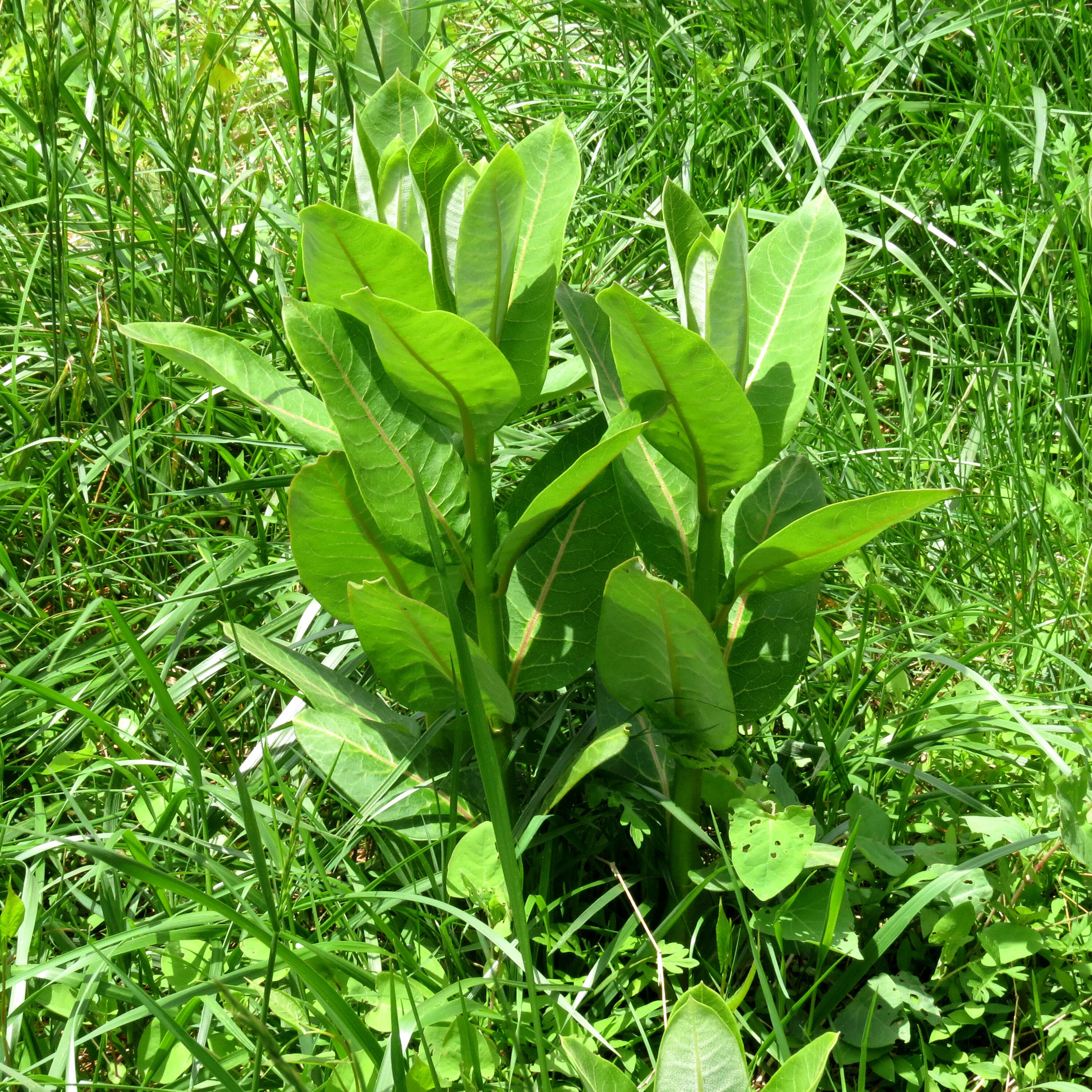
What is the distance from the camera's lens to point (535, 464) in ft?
4.72

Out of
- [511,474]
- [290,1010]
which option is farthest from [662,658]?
[511,474]

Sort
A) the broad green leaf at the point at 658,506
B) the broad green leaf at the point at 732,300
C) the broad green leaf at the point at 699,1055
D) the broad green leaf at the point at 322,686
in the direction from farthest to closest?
the broad green leaf at the point at 322,686, the broad green leaf at the point at 658,506, the broad green leaf at the point at 732,300, the broad green leaf at the point at 699,1055

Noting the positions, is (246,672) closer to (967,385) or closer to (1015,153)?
(967,385)

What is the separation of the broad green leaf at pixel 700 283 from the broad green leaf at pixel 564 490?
13 cm

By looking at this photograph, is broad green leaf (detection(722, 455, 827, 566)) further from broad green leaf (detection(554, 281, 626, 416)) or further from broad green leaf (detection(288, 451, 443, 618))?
broad green leaf (detection(288, 451, 443, 618))

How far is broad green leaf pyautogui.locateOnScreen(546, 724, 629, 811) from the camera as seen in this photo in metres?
1.26

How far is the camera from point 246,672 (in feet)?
4.75

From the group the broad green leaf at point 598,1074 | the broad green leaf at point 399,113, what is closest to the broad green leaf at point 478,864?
the broad green leaf at point 598,1074

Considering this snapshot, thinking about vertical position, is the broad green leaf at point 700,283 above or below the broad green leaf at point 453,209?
below

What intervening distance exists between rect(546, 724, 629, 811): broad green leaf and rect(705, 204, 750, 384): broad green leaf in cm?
42

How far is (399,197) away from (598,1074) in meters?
0.99

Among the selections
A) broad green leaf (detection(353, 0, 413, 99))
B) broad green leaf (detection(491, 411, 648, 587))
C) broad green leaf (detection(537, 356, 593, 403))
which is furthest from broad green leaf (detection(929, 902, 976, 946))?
broad green leaf (detection(353, 0, 413, 99))

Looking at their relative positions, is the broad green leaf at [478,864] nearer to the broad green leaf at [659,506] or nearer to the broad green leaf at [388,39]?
the broad green leaf at [659,506]

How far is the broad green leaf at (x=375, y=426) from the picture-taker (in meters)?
1.29
